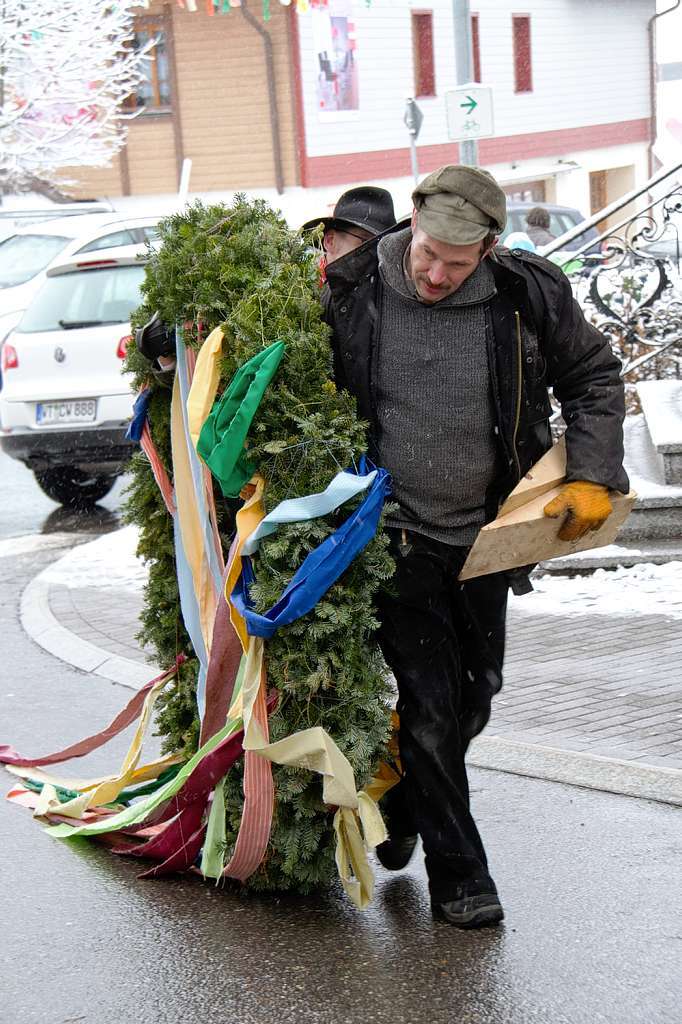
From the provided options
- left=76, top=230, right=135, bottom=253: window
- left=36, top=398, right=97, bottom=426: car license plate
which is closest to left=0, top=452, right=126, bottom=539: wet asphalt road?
left=36, top=398, right=97, bottom=426: car license plate

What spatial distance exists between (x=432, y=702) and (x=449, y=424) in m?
0.71

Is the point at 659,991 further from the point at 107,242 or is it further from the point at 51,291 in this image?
the point at 107,242

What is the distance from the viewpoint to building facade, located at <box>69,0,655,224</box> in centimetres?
3136

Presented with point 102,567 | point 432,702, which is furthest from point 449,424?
point 102,567

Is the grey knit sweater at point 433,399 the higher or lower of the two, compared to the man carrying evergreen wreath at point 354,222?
lower

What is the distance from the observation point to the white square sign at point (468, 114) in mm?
12805

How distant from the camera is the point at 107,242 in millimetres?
13695

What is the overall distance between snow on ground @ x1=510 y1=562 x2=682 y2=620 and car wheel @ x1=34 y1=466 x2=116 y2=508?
5080 millimetres

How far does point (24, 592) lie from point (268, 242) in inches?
204

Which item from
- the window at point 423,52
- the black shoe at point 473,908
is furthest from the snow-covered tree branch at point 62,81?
the black shoe at point 473,908

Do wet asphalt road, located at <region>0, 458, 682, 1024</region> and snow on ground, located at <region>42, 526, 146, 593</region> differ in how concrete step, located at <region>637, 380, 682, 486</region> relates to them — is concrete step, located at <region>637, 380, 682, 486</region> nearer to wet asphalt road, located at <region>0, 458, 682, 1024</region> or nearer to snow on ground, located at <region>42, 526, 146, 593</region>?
snow on ground, located at <region>42, 526, 146, 593</region>

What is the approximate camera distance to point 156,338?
4.14 m

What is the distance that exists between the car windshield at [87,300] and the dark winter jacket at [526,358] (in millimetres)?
7474

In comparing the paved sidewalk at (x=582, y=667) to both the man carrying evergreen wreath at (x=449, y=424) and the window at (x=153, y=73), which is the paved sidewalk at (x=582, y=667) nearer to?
the man carrying evergreen wreath at (x=449, y=424)
